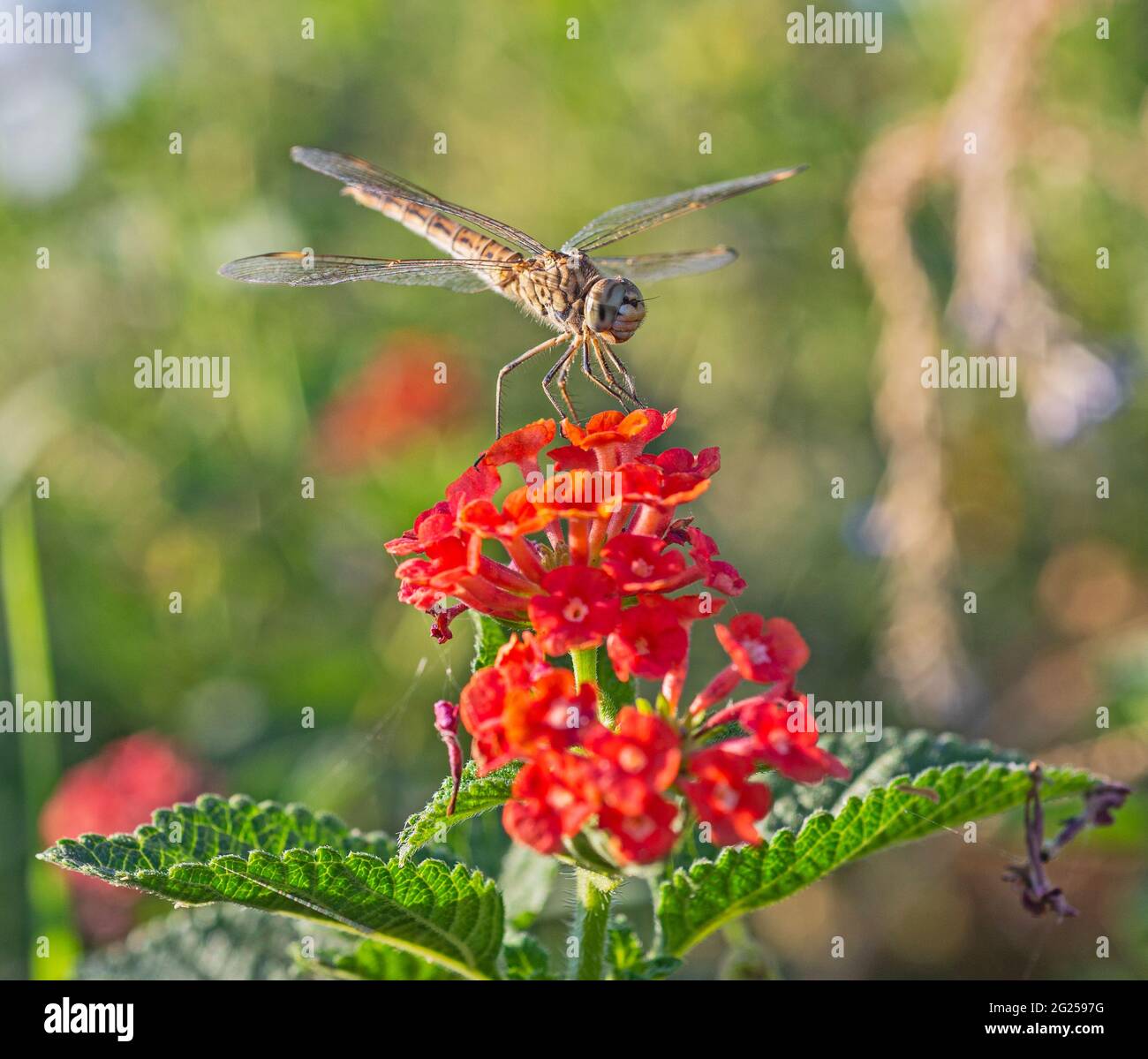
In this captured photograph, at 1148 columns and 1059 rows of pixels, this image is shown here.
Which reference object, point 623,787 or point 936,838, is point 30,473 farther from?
point 623,787

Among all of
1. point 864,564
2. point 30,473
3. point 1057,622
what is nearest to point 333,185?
point 30,473

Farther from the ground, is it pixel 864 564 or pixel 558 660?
pixel 864 564

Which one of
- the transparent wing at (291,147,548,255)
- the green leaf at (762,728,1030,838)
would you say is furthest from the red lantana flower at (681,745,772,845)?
the transparent wing at (291,147,548,255)

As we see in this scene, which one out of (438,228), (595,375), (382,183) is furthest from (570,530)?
(438,228)

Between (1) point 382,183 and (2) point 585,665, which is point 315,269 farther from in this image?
(2) point 585,665

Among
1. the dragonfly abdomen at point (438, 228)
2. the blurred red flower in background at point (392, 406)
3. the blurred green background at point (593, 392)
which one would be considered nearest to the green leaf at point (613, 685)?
the dragonfly abdomen at point (438, 228)

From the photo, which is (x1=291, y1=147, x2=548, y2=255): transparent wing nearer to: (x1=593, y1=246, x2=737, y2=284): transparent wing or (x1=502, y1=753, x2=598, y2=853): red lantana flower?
(x1=593, y1=246, x2=737, y2=284): transparent wing
